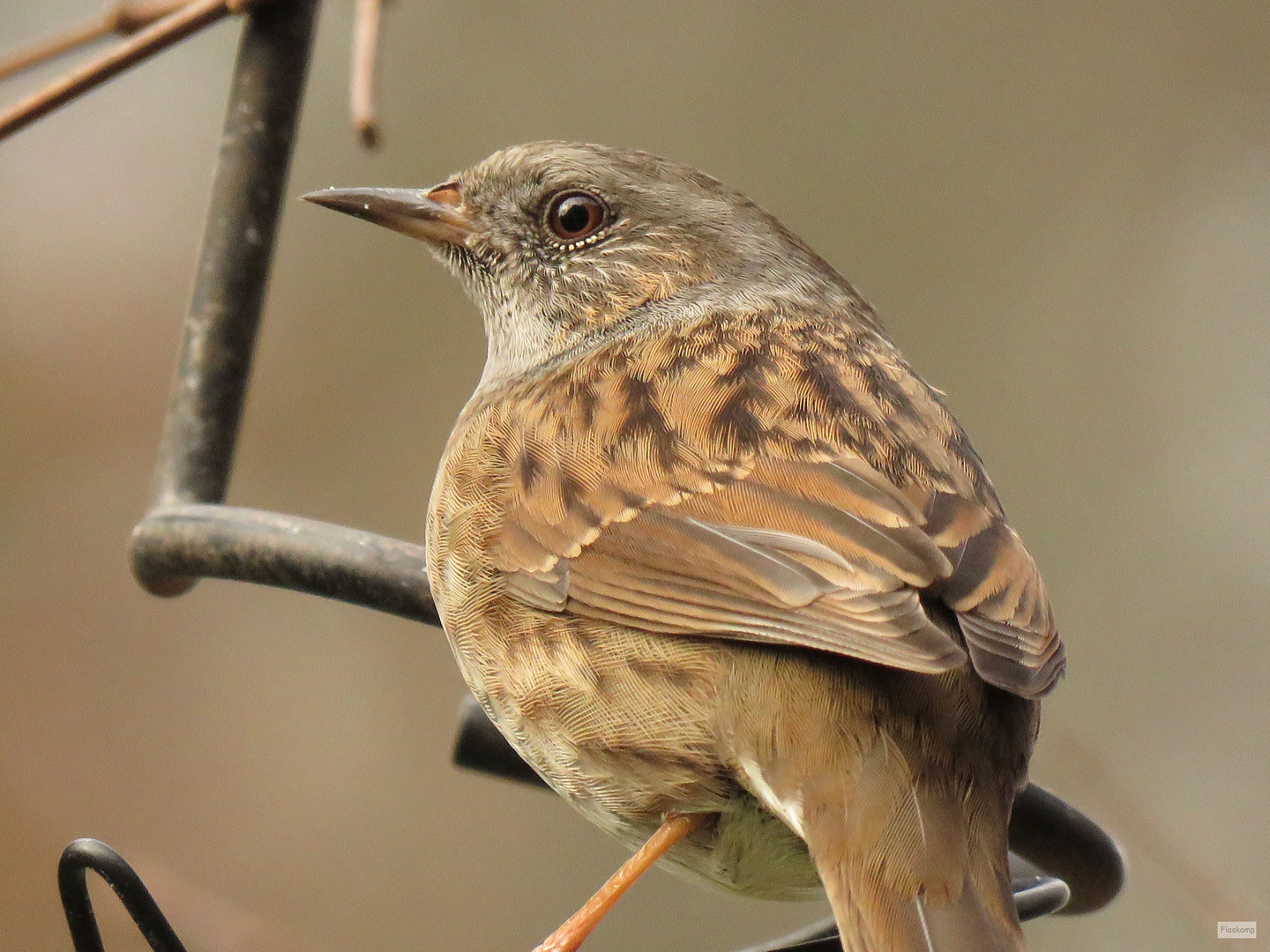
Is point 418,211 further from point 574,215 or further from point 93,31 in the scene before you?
point 93,31

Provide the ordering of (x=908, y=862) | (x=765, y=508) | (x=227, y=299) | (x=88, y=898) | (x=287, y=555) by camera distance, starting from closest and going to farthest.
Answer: (x=908, y=862) < (x=88, y=898) < (x=765, y=508) < (x=287, y=555) < (x=227, y=299)

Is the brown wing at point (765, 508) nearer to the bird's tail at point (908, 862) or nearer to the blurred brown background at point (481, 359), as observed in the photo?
the bird's tail at point (908, 862)

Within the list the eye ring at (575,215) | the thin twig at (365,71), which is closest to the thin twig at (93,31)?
the thin twig at (365,71)

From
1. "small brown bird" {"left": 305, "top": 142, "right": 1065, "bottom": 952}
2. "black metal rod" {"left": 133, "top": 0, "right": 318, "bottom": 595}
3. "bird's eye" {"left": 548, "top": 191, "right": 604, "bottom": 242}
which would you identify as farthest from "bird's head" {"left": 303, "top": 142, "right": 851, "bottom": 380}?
"black metal rod" {"left": 133, "top": 0, "right": 318, "bottom": 595}

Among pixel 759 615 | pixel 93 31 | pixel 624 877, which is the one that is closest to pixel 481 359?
pixel 93 31

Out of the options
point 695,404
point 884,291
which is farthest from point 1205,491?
point 695,404

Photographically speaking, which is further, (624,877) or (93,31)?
(93,31)
